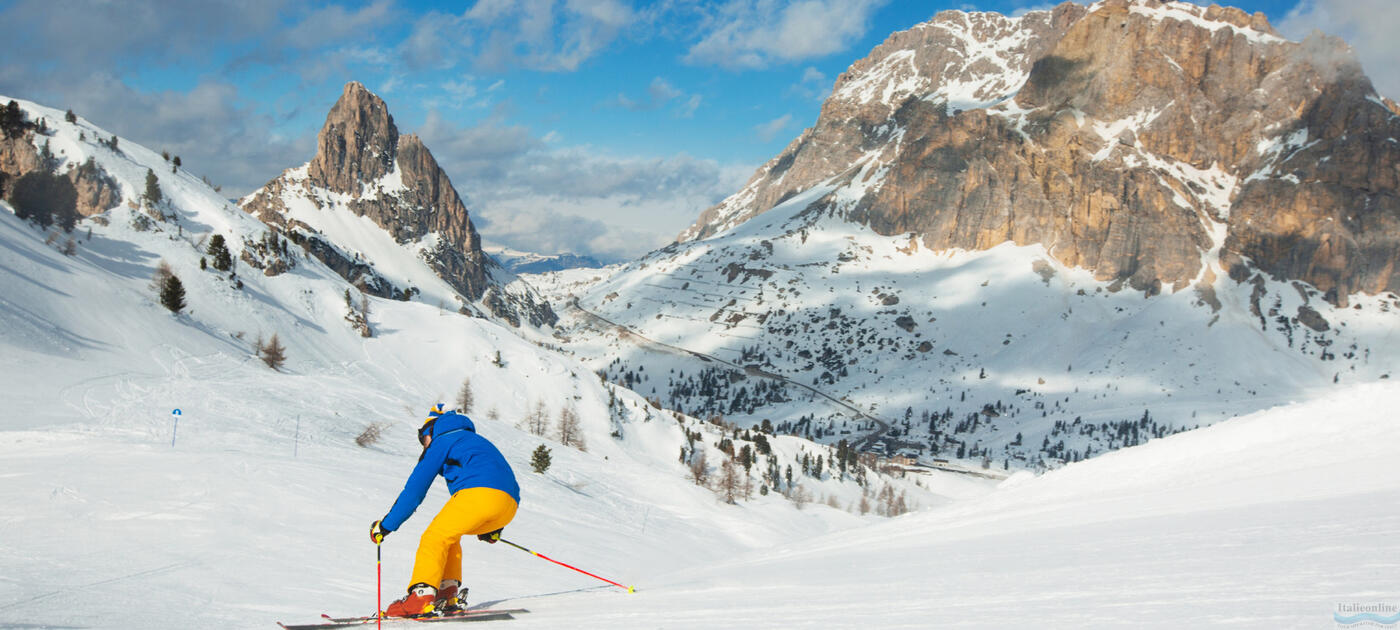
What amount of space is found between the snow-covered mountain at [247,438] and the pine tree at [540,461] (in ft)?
3.40

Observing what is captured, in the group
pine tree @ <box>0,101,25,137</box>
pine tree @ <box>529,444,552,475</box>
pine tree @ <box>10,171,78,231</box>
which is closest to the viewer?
pine tree @ <box>529,444,552,475</box>

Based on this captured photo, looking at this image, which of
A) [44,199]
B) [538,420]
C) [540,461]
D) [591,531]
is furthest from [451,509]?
[44,199]

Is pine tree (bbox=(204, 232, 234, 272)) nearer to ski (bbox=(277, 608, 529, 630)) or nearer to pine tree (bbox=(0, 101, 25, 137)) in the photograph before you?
pine tree (bbox=(0, 101, 25, 137))

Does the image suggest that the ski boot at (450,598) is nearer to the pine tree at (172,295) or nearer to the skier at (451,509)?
the skier at (451,509)

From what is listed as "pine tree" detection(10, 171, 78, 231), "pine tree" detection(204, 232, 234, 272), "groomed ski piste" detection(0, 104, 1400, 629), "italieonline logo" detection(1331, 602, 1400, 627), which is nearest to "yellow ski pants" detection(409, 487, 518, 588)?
"groomed ski piste" detection(0, 104, 1400, 629)

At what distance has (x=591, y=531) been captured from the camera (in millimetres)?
24188

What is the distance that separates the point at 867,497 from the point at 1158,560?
9586cm

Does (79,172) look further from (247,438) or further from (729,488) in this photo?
(729,488)

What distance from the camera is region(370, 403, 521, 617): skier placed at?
7.27 meters

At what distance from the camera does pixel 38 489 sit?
1208 cm

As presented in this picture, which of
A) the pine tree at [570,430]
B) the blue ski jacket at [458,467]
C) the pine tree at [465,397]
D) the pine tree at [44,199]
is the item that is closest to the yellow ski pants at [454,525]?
the blue ski jacket at [458,467]

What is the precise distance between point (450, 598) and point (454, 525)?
854mm

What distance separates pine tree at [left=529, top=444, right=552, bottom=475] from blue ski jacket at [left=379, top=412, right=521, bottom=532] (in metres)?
32.6

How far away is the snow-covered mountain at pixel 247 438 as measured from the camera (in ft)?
32.1
